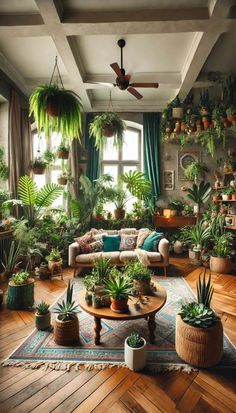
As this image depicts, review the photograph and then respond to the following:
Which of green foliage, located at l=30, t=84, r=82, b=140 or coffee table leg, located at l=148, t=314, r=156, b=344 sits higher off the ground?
green foliage, located at l=30, t=84, r=82, b=140

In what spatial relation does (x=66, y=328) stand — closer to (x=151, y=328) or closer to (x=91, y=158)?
(x=151, y=328)

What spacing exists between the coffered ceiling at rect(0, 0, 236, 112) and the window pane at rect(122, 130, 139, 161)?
1314 millimetres

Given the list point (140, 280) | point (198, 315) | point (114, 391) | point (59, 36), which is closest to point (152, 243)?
point (140, 280)

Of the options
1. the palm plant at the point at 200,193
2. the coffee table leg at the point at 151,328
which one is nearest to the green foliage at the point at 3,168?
the coffee table leg at the point at 151,328

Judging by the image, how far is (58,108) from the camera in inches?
94.8

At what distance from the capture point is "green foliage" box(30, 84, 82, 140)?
240 centimetres

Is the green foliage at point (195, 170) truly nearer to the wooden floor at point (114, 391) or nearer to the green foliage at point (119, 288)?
the green foliage at point (119, 288)

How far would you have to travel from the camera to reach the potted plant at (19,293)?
114 inches

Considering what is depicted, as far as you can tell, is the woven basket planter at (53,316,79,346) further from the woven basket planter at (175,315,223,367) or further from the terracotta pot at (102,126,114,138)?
the terracotta pot at (102,126,114,138)

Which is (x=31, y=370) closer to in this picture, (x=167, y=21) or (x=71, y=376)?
(x=71, y=376)

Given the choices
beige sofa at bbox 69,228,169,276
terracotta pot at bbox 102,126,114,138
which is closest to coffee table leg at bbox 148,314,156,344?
beige sofa at bbox 69,228,169,276

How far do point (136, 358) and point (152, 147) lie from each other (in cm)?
507

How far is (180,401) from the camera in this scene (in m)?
1.64

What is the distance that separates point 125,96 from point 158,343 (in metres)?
5.18
